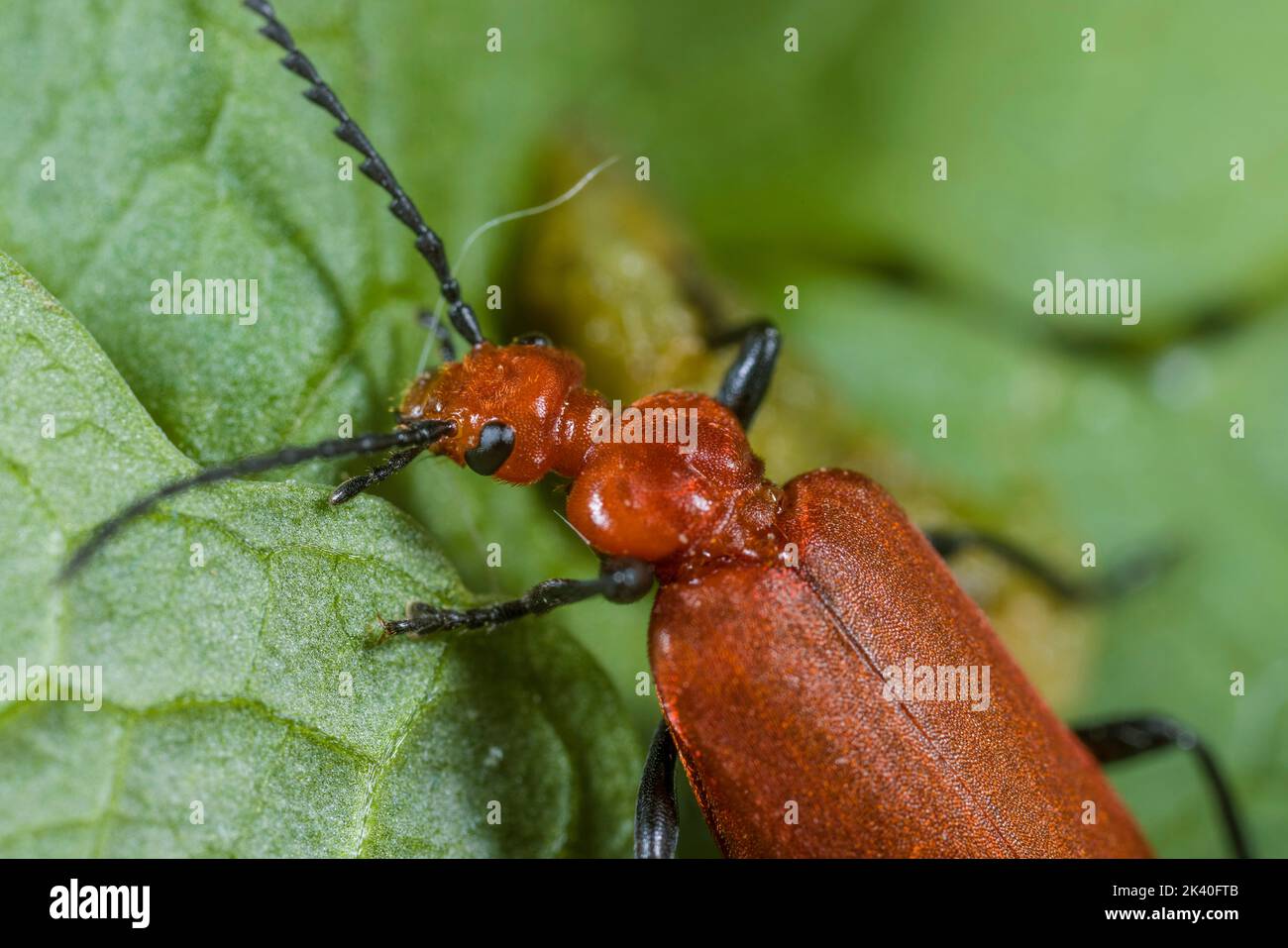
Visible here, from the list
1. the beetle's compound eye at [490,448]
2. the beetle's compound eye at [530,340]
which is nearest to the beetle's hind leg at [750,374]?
the beetle's compound eye at [530,340]

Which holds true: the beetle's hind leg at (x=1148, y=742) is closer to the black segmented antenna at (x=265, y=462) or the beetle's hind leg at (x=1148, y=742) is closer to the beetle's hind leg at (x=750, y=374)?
the beetle's hind leg at (x=750, y=374)

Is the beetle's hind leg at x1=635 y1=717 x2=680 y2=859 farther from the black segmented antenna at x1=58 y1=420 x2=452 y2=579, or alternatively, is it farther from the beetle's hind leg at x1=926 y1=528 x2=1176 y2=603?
the beetle's hind leg at x1=926 y1=528 x2=1176 y2=603

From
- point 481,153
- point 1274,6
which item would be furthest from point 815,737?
point 1274,6

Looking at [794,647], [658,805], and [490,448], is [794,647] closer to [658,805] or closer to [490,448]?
[658,805]

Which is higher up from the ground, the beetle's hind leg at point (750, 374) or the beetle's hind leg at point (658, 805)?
the beetle's hind leg at point (750, 374)

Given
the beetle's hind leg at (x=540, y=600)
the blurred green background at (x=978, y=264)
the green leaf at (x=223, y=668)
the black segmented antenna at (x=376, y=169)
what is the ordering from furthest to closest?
the blurred green background at (x=978, y=264) < the black segmented antenna at (x=376, y=169) < the beetle's hind leg at (x=540, y=600) < the green leaf at (x=223, y=668)

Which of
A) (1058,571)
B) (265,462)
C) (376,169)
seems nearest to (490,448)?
(265,462)

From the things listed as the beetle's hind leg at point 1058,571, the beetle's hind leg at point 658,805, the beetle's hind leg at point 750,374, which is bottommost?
the beetle's hind leg at point 658,805

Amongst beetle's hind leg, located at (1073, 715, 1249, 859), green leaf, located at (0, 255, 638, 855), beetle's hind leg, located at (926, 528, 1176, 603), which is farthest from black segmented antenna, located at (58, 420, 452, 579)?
beetle's hind leg, located at (1073, 715, 1249, 859)
